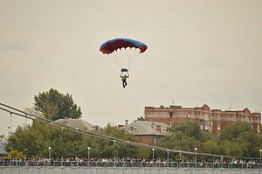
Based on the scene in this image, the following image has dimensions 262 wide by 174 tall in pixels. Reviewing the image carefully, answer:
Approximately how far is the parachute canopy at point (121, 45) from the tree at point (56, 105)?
8509cm

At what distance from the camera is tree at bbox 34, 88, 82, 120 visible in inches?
6531

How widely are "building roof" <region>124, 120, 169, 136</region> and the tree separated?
946cm

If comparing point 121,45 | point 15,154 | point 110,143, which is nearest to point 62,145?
point 110,143

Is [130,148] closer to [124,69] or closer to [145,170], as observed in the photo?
[145,170]

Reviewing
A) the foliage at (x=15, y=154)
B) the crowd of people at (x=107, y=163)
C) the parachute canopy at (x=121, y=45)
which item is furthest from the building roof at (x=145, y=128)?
the parachute canopy at (x=121, y=45)

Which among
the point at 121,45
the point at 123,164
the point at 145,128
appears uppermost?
the point at 145,128

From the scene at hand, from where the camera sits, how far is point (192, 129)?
493 ft

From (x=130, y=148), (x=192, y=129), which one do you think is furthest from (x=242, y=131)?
(x=130, y=148)

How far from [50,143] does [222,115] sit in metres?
75.9

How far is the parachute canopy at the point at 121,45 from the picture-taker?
78.5 metres

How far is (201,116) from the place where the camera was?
18325 cm

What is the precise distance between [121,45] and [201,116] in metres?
105

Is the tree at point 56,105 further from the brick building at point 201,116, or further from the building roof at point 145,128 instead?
the brick building at point 201,116

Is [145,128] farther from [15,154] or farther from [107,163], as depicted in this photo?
[107,163]
